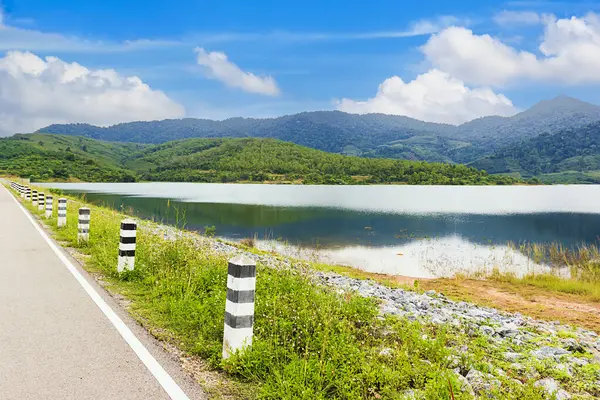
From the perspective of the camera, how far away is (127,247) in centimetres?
998

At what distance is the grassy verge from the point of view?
473 centimetres

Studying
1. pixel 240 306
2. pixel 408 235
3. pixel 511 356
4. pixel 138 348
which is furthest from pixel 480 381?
pixel 408 235

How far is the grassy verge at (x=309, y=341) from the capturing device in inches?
186

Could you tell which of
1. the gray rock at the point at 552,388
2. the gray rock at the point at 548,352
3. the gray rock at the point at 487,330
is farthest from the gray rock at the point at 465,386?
the gray rock at the point at 487,330

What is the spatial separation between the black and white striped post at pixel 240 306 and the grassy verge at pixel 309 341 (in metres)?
0.16

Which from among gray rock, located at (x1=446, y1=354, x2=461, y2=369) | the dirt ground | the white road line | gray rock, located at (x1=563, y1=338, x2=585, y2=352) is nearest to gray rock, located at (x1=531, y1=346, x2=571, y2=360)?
gray rock, located at (x1=563, y1=338, x2=585, y2=352)

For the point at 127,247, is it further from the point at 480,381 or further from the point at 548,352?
the point at 548,352

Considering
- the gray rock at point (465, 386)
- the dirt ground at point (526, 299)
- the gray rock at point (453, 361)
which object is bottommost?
the dirt ground at point (526, 299)

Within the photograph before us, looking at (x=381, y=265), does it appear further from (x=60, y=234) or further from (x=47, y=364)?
(x=47, y=364)

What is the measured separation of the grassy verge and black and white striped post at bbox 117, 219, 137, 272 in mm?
237

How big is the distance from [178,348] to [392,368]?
8.63ft

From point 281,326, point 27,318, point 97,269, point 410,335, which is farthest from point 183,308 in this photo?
point 97,269

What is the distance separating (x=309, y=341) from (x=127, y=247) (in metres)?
5.67

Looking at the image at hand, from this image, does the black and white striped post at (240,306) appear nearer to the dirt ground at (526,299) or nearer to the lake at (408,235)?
the lake at (408,235)
